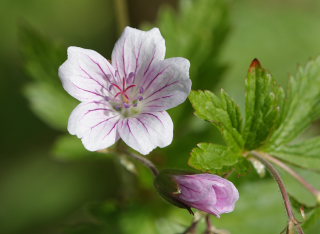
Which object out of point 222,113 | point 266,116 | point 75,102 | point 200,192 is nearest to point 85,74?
point 222,113

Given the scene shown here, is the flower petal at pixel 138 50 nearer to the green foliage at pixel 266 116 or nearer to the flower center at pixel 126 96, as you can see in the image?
the flower center at pixel 126 96

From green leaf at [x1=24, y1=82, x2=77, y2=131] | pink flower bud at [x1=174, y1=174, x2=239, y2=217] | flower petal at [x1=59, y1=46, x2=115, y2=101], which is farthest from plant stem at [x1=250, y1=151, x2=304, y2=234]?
green leaf at [x1=24, y1=82, x2=77, y2=131]

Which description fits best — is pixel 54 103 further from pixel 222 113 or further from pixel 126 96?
pixel 222 113

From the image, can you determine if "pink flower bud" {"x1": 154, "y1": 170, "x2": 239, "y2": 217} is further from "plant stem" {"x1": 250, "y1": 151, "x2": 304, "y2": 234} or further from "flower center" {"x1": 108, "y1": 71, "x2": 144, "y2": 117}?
"flower center" {"x1": 108, "y1": 71, "x2": 144, "y2": 117}

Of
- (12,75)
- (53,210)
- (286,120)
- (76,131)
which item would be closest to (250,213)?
(286,120)

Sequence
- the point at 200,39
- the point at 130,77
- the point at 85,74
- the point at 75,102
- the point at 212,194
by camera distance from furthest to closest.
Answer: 1. the point at 75,102
2. the point at 200,39
3. the point at 130,77
4. the point at 85,74
5. the point at 212,194

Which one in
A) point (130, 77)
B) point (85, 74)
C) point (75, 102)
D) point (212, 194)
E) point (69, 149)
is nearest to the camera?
→ point (212, 194)

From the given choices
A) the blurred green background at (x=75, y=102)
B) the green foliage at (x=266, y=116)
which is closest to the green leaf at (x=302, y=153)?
the green foliage at (x=266, y=116)
